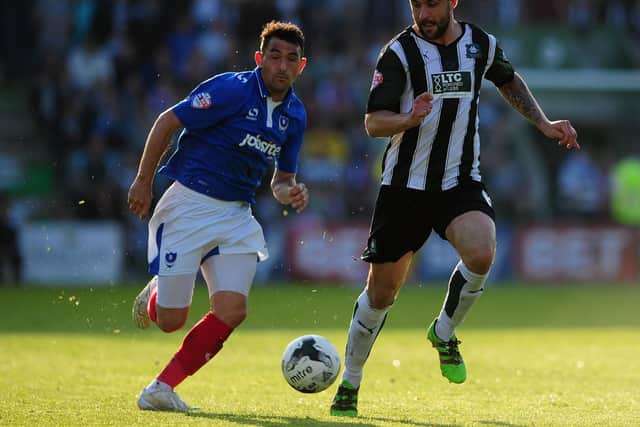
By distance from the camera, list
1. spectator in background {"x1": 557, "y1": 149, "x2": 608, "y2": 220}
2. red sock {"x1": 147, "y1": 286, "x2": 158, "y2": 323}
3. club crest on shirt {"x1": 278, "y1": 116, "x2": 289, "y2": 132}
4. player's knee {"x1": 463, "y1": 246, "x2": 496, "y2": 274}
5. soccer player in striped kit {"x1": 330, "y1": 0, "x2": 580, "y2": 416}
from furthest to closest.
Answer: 1. spectator in background {"x1": 557, "y1": 149, "x2": 608, "y2": 220}
2. red sock {"x1": 147, "y1": 286, "x2": 158, "y2": 323}
3. club crest on shirt {"x1": 278, "y1": 116, "x2": 289, "y2": 132}
4. soccer player in striped kit {"x1": 330, "y1": 0, "x2": 580, "y2": 416}
5. player's knee {"x1": 463, "y1": 246, "x2": 496, "y2": 274}

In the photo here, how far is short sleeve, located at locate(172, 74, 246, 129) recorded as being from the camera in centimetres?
705

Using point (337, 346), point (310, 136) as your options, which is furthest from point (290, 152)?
point (310, 136)

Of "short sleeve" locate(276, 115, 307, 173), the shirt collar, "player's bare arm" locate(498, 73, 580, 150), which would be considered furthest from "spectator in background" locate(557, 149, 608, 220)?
the shirt collar

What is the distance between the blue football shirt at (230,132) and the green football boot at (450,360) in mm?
1467

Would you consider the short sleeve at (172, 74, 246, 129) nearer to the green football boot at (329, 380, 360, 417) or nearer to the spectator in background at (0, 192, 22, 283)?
the green football boot at (329, 380, 360, 417)

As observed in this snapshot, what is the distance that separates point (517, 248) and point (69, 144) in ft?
24.1

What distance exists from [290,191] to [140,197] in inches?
35.2

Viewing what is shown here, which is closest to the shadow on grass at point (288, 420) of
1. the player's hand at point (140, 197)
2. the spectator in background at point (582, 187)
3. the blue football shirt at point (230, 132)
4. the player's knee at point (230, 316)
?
the player's knee at point (230, 316)

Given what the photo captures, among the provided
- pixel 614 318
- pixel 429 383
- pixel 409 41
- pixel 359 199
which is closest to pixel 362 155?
pixel 359 199

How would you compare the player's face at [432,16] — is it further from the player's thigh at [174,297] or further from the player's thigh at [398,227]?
the player's thigh at [174,297]

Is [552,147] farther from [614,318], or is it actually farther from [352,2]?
[614,318]

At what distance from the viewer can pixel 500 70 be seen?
733 centimetres

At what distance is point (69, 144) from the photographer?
18.6 metres

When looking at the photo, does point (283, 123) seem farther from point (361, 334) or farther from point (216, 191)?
point (361, 334)
